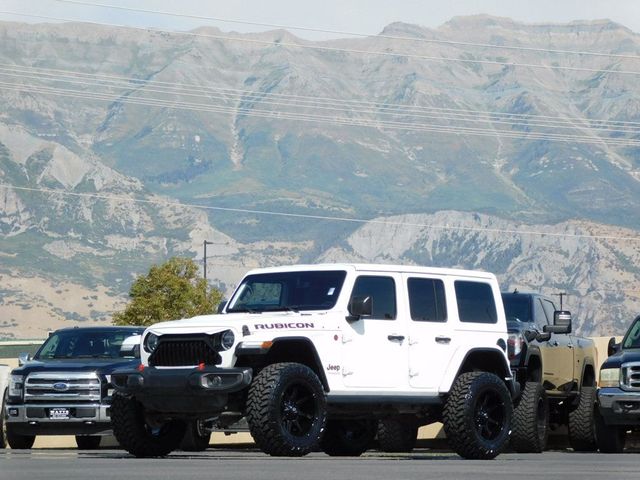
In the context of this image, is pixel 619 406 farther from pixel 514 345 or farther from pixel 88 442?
pixel 88 442

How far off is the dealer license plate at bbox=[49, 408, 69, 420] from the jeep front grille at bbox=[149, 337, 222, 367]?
5.98 metres

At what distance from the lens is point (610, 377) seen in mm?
22391

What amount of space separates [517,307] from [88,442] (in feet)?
23.0

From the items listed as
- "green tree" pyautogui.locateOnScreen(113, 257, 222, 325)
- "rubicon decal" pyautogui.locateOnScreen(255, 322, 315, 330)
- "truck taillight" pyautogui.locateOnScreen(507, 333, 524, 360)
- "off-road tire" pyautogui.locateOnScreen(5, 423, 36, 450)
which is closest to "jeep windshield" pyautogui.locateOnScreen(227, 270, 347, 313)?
"rubicon decal" pyautogui.locateOnScreen(255, 322, 315, 330)

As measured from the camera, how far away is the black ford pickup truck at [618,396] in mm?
22078

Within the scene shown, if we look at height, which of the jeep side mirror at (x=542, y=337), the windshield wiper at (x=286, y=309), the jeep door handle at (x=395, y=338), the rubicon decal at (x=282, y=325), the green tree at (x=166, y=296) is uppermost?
the windshield wiper at (x=286, y=309)

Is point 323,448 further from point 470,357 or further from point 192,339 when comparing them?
point 192,339

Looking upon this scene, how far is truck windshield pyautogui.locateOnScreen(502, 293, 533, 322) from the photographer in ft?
79.8

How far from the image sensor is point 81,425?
76.2 feet

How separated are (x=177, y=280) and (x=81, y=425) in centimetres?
7914

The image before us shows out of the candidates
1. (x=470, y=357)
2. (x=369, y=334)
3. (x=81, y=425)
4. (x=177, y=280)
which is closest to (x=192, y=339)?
(x=369, y=334)

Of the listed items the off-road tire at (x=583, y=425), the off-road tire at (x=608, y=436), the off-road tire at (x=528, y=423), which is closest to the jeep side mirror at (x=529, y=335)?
the off-road tire at (x=528, y=423)

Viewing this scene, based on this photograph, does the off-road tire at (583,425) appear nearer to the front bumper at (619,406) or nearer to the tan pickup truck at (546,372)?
the tan pickup truck at (546,372)

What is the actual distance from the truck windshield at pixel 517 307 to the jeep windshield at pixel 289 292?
632cm
